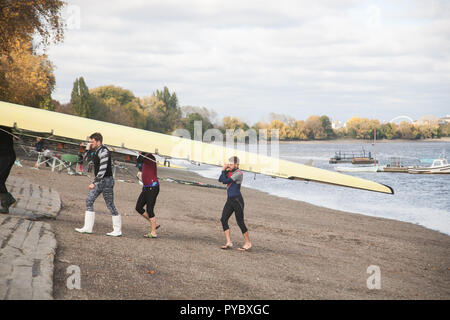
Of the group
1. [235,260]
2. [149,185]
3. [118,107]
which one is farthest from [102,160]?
[118,107]

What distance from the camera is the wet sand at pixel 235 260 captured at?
582 centimetres

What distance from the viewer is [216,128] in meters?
115

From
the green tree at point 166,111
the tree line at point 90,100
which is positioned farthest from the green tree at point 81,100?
the green tree at point 166,111

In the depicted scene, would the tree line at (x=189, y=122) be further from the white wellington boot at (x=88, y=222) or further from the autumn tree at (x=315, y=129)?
the white wellington boot at (x=88, y=222)

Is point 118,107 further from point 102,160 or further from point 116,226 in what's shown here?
point 102,160

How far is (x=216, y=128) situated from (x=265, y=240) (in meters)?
105

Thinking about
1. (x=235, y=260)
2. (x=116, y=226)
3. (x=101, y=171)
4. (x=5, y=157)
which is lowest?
(x=235, y=260)

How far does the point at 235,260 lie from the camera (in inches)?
302

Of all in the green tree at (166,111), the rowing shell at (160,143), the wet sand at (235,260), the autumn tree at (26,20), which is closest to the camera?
the wet sand at (235,260)

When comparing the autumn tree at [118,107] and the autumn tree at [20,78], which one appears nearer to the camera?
the autumn tree at [20,78]

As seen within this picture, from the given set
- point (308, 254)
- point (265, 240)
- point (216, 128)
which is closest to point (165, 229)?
point (265, 240)

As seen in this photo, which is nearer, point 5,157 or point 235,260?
point 235,260

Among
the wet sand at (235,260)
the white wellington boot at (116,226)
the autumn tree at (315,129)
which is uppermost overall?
the autumn tree at (315,129)

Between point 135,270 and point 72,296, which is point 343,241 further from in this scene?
point 72,296
